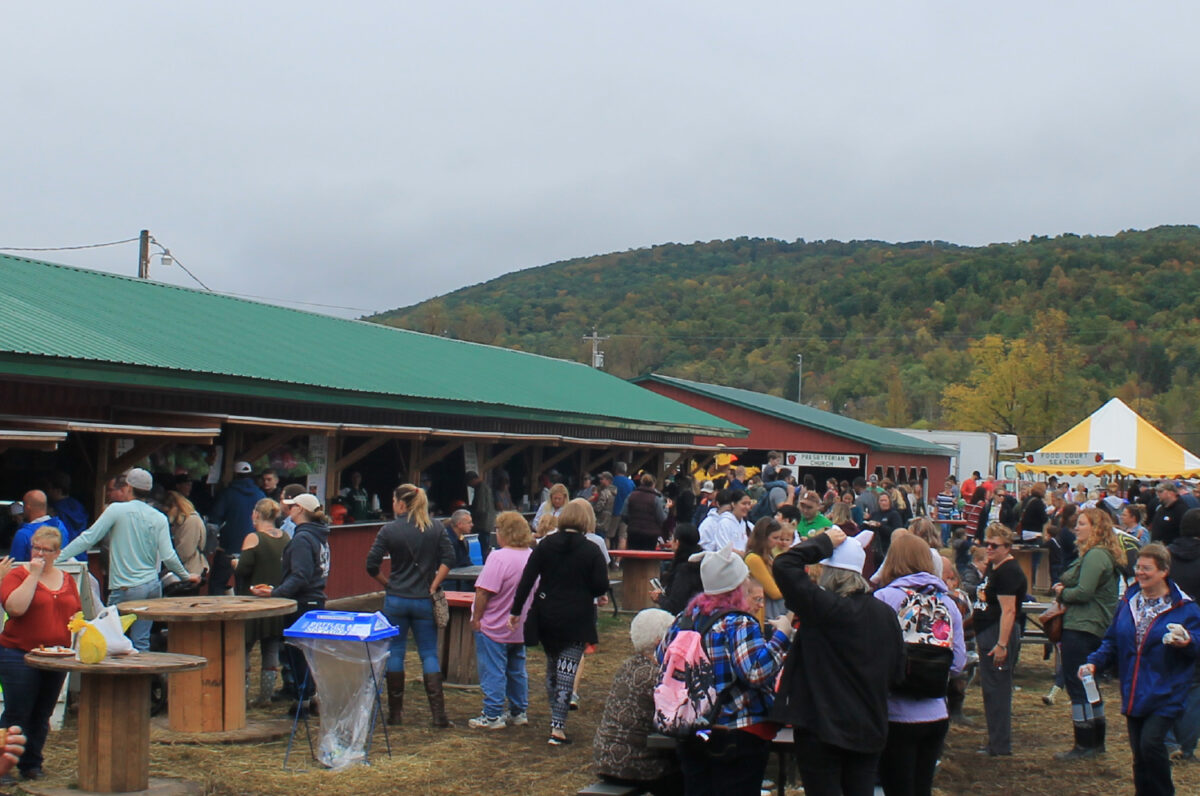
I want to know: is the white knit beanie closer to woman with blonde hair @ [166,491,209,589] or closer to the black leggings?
the black leggings

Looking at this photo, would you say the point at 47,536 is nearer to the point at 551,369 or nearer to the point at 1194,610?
the point at 1194,610

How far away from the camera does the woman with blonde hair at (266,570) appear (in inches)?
361

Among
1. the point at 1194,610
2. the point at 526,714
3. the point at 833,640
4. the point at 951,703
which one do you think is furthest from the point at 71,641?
the point at 1194,610

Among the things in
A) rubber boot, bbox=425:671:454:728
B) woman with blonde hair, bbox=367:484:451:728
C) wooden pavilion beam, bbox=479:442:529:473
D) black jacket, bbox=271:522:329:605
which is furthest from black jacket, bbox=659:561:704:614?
wooden pavilion beam, bbox=479:442:529:473

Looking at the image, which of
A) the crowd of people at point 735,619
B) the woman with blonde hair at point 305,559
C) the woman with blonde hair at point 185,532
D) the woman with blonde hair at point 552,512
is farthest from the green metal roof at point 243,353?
the woman with blonde hair at point 552,512

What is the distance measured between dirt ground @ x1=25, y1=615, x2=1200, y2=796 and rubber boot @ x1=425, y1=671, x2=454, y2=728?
0.28 ft

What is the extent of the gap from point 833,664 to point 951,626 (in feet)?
3.48

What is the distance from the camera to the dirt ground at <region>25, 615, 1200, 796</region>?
279 inches

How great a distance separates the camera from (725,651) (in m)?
5.16

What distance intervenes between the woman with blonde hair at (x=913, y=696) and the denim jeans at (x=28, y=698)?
458 cm

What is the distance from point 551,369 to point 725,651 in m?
20.1

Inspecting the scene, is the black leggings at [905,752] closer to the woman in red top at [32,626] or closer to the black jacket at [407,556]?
the black jacket at [407,556]

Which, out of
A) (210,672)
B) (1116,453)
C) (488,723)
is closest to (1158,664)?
(488,723)

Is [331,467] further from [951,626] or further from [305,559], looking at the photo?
[951,626]
